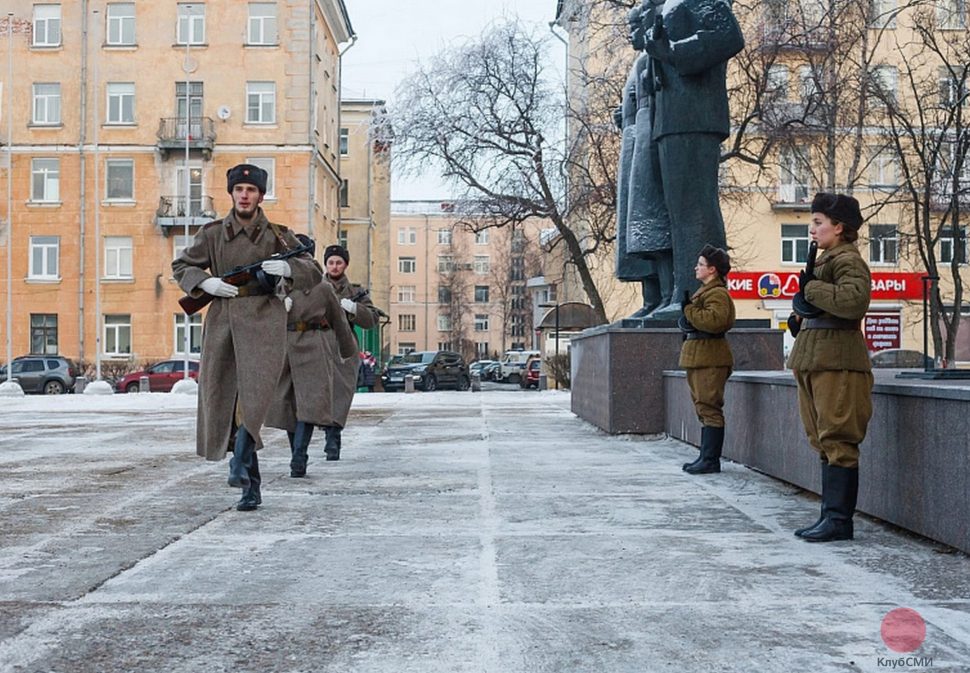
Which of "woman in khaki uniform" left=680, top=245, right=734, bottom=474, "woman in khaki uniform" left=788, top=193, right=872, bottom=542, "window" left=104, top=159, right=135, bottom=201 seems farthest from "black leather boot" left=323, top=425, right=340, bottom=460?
"window" left=104, top=159, right=135, bottom=201

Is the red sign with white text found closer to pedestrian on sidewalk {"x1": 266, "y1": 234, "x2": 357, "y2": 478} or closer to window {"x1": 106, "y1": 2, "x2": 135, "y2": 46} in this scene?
window {"x1": 106, "y1": 2, "x2": 135, "y2": 46}

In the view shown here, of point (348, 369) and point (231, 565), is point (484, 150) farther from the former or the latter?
point (231, 565)

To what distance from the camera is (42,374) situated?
3819cm

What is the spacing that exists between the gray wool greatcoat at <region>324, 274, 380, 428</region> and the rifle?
8.54ft

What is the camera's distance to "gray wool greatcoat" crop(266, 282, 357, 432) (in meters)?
7.94

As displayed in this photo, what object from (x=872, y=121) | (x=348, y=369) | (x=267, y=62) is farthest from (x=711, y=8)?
(x=267, y=62)

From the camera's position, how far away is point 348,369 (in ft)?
30.7

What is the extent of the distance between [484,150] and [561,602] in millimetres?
27840

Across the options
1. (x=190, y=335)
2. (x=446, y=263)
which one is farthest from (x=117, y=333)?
(x=446, y=263)

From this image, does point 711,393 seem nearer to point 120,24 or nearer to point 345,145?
point 120,24

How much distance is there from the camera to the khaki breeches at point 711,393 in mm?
7926

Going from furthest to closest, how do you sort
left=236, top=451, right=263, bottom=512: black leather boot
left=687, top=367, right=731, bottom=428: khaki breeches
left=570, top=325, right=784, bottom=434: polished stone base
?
left=570, top=325, right=784, bottom=434: polished stone base, left=687, top=367, right=731, bottom=428: khaki breeches, left=236, top=451, right=263, bottom=512: black leather boot

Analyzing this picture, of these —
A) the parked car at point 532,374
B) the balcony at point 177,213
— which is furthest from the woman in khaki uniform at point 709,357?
the balcony at point 177,213

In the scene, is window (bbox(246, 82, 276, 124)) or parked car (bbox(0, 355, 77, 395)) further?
window (bbox(246, 82, 276, 124))
